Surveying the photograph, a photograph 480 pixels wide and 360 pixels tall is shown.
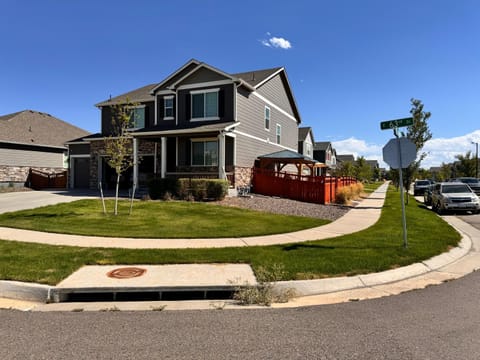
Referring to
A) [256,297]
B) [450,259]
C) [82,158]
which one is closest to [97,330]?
[256,297]

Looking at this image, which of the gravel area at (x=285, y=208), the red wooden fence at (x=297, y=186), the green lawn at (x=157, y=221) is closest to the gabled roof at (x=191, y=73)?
the red wooden fence at (x=297, y=186)

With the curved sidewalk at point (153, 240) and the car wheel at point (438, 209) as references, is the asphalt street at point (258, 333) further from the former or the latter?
the car wheel at point (438, 209)

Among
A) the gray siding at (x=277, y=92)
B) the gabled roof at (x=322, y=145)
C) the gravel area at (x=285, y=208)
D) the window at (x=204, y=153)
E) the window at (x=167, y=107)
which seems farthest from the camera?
the gabled roof at (x=322, y=145)

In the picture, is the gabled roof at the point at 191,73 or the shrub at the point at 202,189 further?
the gabled roof at the point at 191,73

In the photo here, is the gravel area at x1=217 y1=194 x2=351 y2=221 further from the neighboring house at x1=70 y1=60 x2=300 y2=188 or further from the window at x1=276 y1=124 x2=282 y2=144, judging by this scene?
the window at x1=276 y1=124 x2=282 y2=144

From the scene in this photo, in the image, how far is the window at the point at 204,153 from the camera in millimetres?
20737

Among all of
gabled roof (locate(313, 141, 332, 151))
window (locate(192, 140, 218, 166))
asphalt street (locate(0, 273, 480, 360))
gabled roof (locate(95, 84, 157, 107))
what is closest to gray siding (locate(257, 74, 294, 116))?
window (locate(192, 140, 218, 166))

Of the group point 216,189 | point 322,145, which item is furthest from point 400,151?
point 322,145

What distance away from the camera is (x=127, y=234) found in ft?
30.9

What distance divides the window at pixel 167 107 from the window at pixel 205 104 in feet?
6.50

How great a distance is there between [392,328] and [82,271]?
209 inches

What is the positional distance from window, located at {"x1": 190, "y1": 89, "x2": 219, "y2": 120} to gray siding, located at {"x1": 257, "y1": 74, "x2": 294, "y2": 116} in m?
4.01

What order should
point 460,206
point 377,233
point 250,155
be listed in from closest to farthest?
point 377,233, point 460,206, point 250,155

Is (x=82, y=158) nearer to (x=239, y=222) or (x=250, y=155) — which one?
(x=250, y=155)
